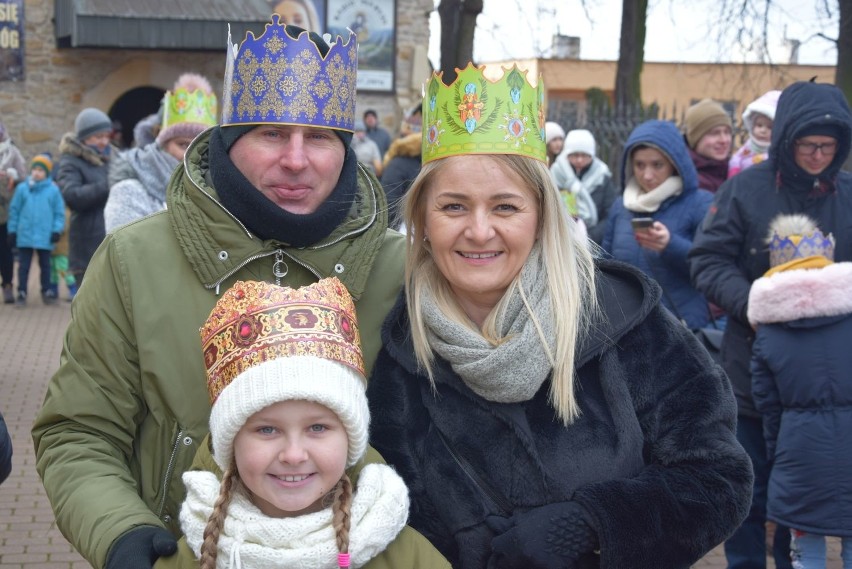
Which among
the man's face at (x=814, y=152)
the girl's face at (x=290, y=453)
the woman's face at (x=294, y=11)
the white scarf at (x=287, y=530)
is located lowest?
the white scarf at (x=287, y=530)

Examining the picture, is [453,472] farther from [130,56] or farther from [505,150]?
[130,56]

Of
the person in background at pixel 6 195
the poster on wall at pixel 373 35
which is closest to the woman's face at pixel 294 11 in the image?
the poster on wall at pixel 373 35

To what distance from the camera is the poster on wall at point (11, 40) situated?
16.9 m

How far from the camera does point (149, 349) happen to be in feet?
8.59

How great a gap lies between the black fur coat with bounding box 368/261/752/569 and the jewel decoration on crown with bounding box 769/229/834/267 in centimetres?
200

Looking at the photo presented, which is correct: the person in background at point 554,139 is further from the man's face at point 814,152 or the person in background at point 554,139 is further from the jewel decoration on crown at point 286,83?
the jewel decoration on crown at point 286,83

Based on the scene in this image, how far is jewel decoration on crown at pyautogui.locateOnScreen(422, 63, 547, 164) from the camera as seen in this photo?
271 cm

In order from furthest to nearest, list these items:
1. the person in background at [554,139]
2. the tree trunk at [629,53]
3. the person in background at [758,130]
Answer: the tree trunk at [629,53] < the person in background at [554,139] < the person in background at [758,130]

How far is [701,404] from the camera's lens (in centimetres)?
264

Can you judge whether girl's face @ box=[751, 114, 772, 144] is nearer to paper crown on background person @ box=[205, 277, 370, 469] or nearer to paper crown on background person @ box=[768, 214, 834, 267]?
paper crown on background person @ box=[768, 214, 834, 267]

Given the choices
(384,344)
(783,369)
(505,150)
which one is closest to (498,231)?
(505,150)

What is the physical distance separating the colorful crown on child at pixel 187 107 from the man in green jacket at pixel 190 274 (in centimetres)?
349

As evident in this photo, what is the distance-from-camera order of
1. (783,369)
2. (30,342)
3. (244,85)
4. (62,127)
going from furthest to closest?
(62,127), (30,342), (783,369), (244,85)

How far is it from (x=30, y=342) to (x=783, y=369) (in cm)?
833
